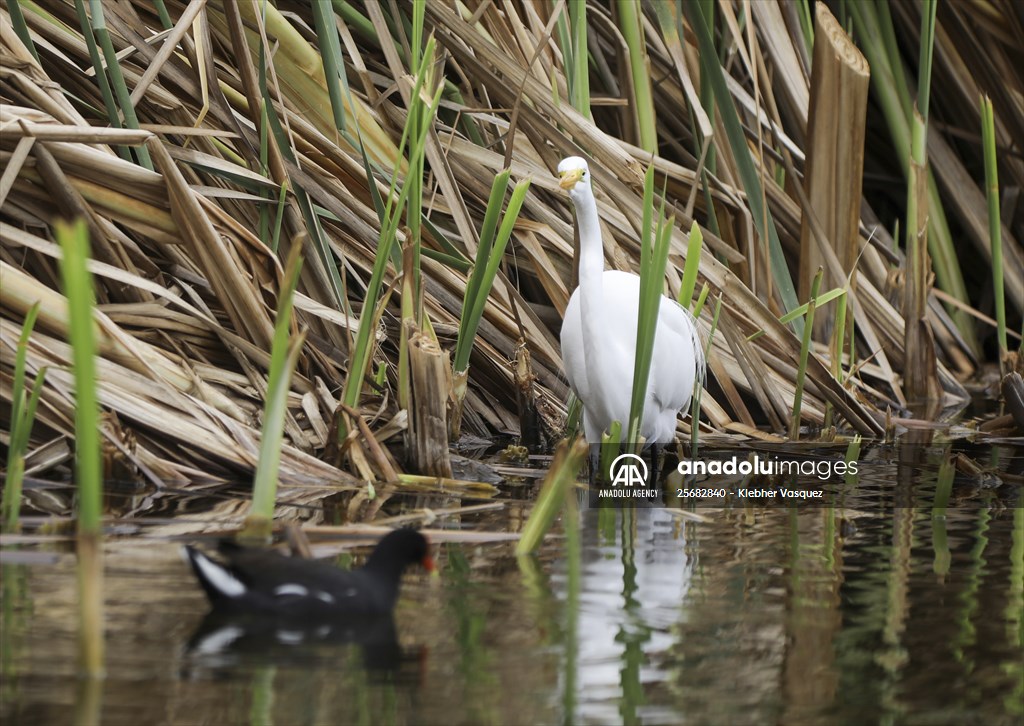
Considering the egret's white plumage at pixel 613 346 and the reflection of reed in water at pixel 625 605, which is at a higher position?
the egret's white plumage at pixel 613 346

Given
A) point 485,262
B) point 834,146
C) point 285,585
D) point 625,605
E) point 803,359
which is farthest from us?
point 834,146

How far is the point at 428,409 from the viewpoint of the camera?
4.61 m

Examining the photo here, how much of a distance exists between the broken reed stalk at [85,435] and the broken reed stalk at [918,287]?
17.5 ft

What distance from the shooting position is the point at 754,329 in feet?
20.4

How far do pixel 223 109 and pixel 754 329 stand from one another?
266 cm

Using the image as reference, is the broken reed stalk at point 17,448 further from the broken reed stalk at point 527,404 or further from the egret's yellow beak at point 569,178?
the broken reed stalk at point 527,404

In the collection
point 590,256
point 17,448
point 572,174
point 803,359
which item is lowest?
point 17,448

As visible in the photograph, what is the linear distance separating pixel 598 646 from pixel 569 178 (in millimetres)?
2458

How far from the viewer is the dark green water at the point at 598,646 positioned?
235 centimetres

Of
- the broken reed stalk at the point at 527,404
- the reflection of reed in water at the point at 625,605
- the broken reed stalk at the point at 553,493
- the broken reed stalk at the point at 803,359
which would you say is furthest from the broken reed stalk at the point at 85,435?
the broken reed stalk at the point at 803,359

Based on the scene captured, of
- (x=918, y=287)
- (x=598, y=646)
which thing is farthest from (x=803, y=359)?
(x=598, y=646)

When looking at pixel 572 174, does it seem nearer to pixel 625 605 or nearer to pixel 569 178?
pixel 569 178

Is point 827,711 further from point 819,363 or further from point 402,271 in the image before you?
point 819,363

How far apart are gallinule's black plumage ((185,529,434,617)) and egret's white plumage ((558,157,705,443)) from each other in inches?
90.2
